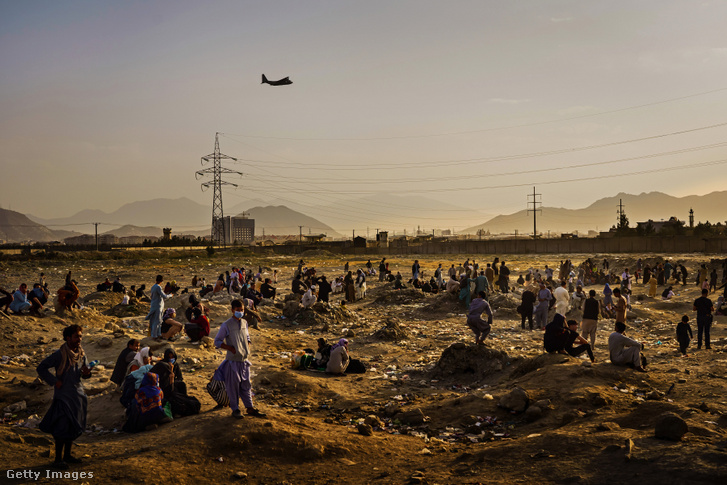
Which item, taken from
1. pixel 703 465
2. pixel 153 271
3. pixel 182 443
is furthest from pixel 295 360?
pixel 153 271

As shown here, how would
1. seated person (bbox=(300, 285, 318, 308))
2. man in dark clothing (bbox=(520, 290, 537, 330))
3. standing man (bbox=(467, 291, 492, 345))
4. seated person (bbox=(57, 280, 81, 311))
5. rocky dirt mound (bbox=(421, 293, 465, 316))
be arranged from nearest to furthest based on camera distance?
standing man (bbox=(467, 291, 492, 345)) → seated person (bbox=(57, 280, 81, 311)) → man in dark clothing (bbox=(520, 290, 537, 330)) → seated person (bbox=(300, 285, 318, 308)) → rocky dirt mound (bbox=(421, 293, 465, 316))

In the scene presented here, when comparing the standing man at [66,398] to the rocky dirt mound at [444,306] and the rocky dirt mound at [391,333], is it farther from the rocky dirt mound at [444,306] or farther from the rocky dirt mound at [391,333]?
the rocky dirt mound at [444,306]

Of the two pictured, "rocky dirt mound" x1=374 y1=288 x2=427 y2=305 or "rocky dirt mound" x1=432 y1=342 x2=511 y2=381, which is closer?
"rocky dirt mound" x1=432 y1=342 x2=511 y2=381

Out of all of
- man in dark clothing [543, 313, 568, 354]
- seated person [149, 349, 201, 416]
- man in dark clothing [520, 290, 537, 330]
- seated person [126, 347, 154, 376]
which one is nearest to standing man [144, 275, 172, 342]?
seated person [126, 347, 154, 376]

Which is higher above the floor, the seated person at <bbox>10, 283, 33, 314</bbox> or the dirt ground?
the seated person at <bbox>10, 283, 33, 314</bbox>

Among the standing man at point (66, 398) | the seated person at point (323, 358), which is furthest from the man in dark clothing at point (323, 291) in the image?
the standing man at point (66, 398)

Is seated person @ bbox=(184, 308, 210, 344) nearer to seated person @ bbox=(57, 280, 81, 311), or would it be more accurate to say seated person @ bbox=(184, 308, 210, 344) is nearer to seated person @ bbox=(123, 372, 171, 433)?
seated person @ bbox=(123, 372, 171, 433)
